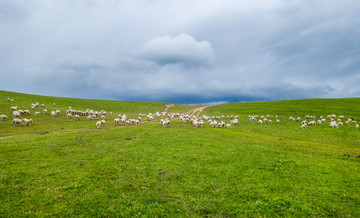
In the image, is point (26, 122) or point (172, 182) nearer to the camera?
point (172, 182)

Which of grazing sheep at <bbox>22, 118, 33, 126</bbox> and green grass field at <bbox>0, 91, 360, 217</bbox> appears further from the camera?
grazing sheep at <bbox>22, 118, 33, 126</bbox>

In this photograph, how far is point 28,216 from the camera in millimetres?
9844

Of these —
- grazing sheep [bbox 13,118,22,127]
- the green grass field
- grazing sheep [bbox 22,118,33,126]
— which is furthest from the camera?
grazing sheep [bbox 22,118,33,126]

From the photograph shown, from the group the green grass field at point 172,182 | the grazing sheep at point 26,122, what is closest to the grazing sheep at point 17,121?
the grazing sheep at point 26,122

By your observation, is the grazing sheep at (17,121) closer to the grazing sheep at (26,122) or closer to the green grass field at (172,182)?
the grazing sheep at (26,122)

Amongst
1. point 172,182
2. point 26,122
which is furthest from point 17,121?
point 172,182

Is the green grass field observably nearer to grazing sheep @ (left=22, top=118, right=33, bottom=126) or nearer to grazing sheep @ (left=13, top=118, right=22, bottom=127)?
grazing sheep @ (left=13, top=118, right=22, bottom=127)

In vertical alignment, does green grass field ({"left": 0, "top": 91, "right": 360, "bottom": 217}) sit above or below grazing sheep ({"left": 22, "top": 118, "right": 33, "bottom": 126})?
below

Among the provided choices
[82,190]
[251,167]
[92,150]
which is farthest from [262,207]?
[92,150]

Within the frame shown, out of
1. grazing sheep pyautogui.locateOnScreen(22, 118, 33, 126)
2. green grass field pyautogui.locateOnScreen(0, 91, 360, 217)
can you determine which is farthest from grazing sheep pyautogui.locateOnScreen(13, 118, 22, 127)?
green grass field pyautogui.locateOnScreen(0, 91, 360, 217)

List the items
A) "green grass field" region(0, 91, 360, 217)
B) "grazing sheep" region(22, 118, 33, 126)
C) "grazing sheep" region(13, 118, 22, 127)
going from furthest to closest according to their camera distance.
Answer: "grazing sheep" region(22, 118, 33, 126) < "grazing sheep" region(13, 118, 22, 127) < "green grass field" region(0, 91, 360, 217)

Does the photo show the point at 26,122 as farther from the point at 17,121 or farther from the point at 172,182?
the point at 172,182

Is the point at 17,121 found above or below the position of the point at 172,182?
above

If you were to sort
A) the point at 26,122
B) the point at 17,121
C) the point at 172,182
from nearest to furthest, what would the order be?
the point at 172,182, the point at 17,121, the point at 26,122
